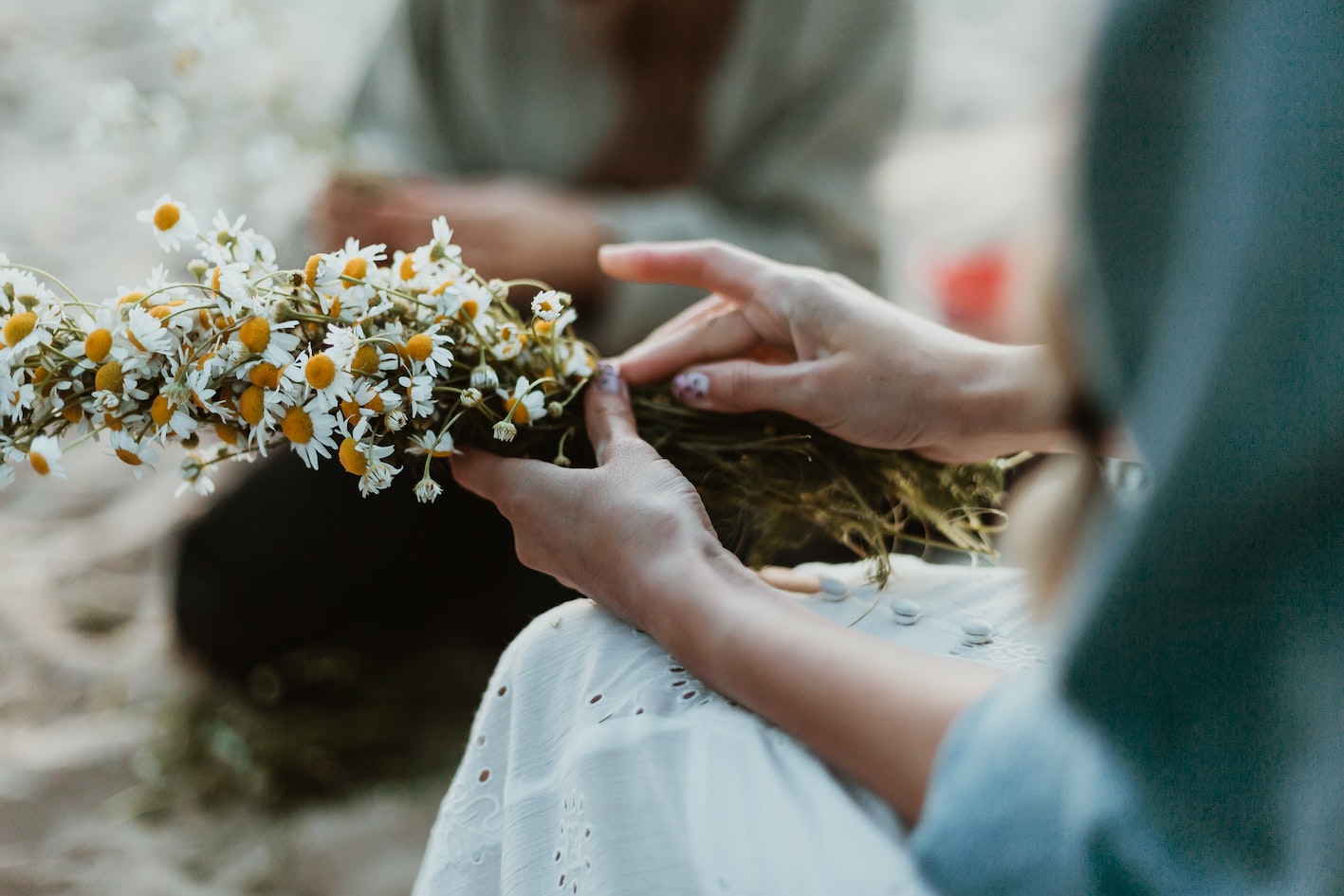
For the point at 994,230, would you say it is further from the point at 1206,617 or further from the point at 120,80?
the point at 120,80

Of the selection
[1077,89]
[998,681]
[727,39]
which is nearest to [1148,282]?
[1077,89]

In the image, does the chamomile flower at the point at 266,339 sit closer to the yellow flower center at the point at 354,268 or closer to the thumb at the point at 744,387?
the yellow flower center at the point at 354,268

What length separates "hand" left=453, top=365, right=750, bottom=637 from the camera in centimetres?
58

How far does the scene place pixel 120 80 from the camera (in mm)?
2451

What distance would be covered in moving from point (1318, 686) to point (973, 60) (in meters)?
2.83

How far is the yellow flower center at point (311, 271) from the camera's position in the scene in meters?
0.60

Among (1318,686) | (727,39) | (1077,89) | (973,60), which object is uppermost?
(1077,89)

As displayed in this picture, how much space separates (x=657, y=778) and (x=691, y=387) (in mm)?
337

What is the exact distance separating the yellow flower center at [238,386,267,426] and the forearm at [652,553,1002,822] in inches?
10.3

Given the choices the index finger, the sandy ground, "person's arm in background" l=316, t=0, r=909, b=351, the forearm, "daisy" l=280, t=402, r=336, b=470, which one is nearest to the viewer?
the forearm

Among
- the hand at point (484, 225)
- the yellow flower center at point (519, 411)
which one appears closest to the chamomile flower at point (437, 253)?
the yellow flower center at point (519, 411)

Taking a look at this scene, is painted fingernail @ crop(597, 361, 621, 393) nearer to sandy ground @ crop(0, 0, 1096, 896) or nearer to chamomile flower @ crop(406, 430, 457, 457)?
chamomile flower @ crop(406, 430, 457, 457)

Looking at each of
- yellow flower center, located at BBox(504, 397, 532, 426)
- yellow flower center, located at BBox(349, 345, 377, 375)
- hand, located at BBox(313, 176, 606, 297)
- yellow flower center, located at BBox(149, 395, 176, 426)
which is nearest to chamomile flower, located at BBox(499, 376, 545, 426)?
yellow flower center, located at BBox(504, 397, 532, 426)

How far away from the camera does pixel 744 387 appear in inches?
29.8
